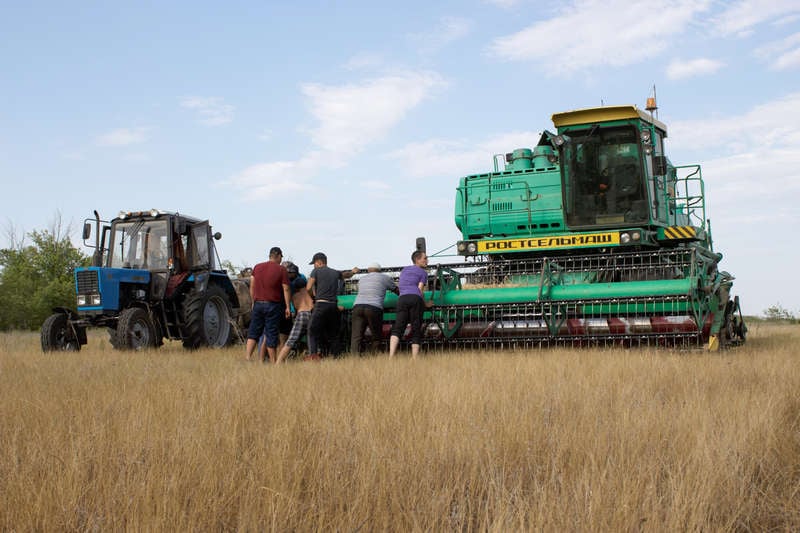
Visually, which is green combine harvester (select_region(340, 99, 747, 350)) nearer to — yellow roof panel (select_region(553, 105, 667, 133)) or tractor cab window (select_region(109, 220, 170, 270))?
yellow roof panel (select_region(553, 105, 667, 133))

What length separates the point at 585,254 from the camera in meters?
11.8

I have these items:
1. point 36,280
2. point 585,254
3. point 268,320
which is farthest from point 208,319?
point 36,280

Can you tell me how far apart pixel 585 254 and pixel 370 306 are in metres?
3.87

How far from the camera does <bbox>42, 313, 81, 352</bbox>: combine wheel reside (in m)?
11.5

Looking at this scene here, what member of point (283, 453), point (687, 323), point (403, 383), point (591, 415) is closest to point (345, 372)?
point (403, 383)

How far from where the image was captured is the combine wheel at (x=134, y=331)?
10945 mm

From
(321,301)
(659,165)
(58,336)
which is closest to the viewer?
(321,301)

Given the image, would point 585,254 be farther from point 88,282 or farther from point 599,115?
point 88,282

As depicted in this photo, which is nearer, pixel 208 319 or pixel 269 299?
pixel 269 299

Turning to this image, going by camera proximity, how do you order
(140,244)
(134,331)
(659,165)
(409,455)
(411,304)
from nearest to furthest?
(409,455), (411,304), (659,165), (134,331), (140,244)

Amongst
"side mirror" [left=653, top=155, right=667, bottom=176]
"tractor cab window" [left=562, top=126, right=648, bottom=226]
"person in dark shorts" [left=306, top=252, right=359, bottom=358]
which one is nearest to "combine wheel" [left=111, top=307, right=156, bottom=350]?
"person in dark shorts" [left=306, top=252, right=359, bottom=358]

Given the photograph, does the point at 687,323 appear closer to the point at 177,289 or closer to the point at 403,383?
the point at 403,383

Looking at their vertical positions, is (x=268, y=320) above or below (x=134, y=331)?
above

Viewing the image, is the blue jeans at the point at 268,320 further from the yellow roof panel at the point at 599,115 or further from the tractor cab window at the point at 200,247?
the yellow roof panel at the point at 599,115
